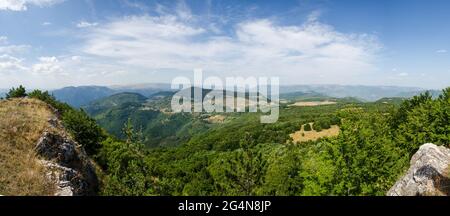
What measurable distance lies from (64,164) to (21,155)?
6208 mm

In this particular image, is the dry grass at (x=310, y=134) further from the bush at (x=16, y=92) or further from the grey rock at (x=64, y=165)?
the grey rock at (x=64, y=165)

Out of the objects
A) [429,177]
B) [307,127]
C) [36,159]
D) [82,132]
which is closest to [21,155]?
Answer: [36,159]

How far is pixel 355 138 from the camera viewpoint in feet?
111

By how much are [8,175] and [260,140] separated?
10674 centimetres

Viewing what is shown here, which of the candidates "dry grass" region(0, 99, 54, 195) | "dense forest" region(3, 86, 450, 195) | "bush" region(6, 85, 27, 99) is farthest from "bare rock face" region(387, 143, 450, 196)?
"bush" region(6, 85, 27, 99)

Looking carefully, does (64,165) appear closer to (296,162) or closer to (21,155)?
(21,155)

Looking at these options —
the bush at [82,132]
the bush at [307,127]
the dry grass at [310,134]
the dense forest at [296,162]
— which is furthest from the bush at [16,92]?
the bush at [307,127]

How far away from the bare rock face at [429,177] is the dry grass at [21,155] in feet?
85.4

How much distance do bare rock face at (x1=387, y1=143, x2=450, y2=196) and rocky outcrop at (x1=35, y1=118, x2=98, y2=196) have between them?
24661mm

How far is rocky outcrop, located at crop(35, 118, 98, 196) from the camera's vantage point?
28188mm

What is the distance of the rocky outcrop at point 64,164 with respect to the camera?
28188mm

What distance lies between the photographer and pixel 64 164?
35.3 m
